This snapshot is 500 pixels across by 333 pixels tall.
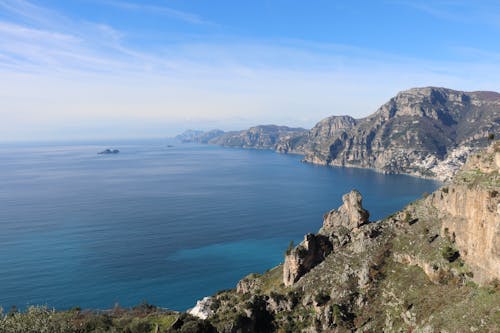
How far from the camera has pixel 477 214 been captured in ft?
183

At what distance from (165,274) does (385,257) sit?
251 feet

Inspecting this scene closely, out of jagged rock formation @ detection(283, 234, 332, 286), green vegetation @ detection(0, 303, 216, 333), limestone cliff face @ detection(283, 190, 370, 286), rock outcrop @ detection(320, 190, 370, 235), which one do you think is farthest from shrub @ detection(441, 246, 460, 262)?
green vegetation @ detection(0, 303, 216, 333)

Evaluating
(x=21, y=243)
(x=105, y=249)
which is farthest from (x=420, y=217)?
(x=21, y=243)

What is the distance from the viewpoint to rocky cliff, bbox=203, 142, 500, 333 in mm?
52344

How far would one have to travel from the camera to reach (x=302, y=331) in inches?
2506

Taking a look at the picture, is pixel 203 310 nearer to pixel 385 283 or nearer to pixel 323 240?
pixel 323 240

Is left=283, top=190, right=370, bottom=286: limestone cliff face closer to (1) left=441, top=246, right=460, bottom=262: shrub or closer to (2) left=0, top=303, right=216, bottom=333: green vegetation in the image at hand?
(2) left=0, top=303, right=216, bottom=333: green vegetation

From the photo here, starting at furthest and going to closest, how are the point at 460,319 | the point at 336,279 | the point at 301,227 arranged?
the point at 301,227 → the point at 336,279 → the point at 460,319

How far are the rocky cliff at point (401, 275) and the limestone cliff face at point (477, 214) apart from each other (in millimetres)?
151

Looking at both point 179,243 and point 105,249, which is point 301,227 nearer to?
point 179,243

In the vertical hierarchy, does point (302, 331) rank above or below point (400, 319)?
below

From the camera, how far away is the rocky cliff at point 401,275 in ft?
172

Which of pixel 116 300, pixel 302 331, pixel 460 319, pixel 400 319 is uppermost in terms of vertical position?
pixel 460 319

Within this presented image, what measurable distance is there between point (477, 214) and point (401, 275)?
1776 centimetres
